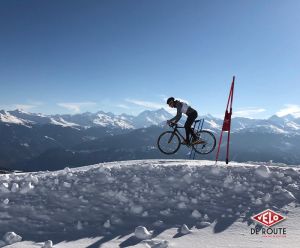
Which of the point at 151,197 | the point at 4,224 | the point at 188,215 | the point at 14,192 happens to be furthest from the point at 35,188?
the point at 188,215

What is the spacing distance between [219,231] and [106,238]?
10.2ft

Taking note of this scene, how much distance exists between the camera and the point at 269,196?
10.6 m

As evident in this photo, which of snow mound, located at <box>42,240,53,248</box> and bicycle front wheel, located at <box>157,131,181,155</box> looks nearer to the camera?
snow mound, located at <box>42,240,53,248</box>

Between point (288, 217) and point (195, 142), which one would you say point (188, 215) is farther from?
point (195, 142)

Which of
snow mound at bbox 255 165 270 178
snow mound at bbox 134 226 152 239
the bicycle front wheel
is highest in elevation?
the bicycle front wheel

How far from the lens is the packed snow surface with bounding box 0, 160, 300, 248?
27.8 feet

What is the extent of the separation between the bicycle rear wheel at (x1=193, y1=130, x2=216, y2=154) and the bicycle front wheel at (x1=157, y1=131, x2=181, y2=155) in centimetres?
130

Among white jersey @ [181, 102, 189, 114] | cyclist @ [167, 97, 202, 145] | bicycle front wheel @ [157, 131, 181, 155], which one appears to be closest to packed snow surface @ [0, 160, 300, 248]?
cyclist @ [167, 97, 202, 145]

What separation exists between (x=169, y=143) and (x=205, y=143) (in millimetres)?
2331

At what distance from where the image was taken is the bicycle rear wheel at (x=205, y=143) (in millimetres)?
19953

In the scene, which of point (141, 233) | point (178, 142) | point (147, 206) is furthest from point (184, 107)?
point (141, 233)

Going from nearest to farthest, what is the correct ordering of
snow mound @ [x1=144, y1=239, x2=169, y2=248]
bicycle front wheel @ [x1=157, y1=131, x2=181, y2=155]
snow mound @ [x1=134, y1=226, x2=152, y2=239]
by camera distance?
snow mound @ [x1=144, y1=239, x2=169, y2=248]
snow mound @ [x1=134, y1=226, x2=152, y2=239]
bicycle front wheel @ [x1=157, y1=131, x2=181, y2=155]

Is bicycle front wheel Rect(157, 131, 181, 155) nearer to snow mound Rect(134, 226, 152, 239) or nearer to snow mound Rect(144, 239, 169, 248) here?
snow mound Rect(134, 226, 152, 239)

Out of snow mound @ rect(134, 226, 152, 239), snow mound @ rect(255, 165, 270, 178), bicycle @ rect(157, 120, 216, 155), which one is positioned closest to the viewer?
snow mound @ rect(134, 226, 152, 239)
